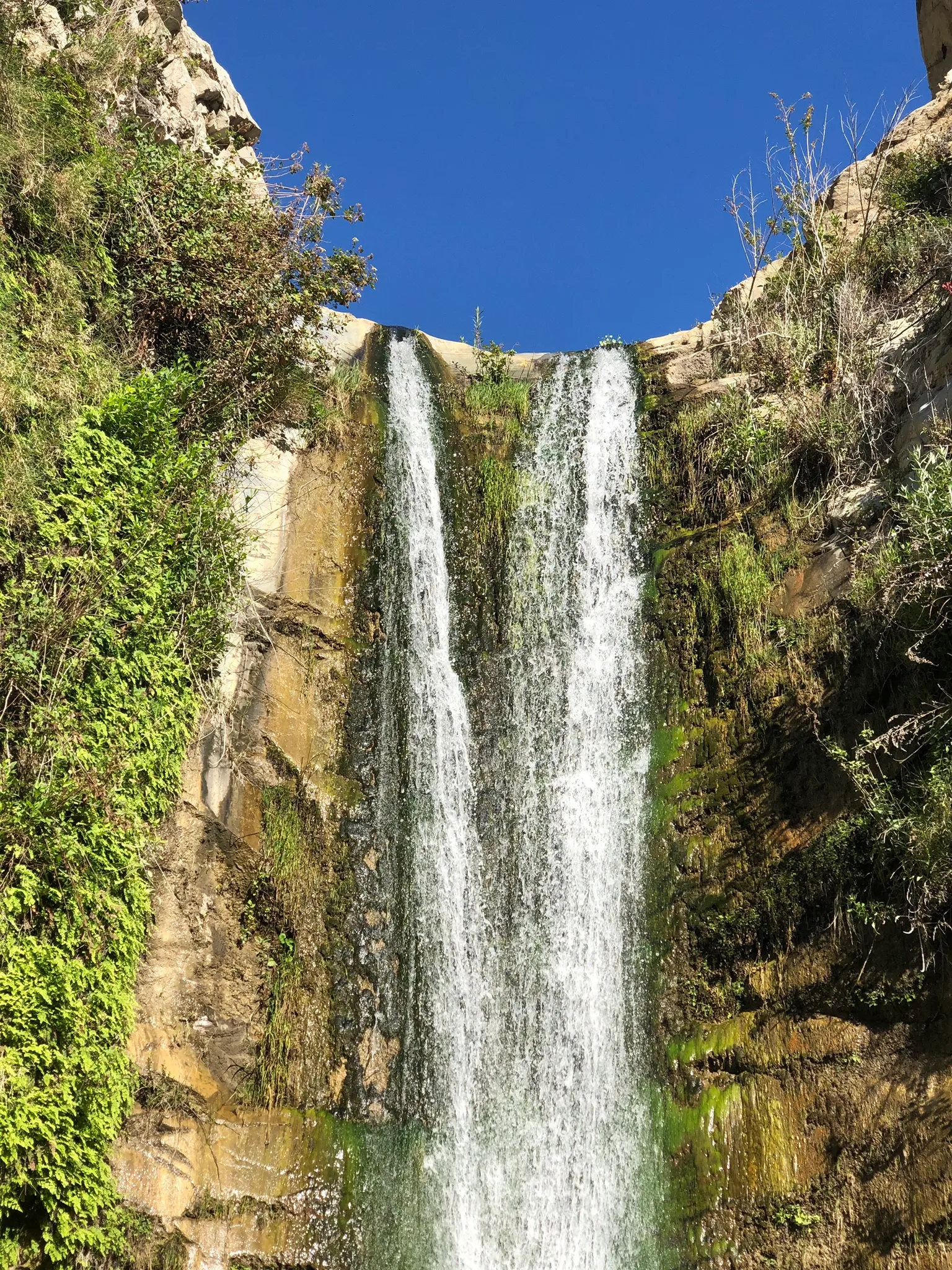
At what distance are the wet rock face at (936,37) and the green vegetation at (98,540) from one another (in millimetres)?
10419

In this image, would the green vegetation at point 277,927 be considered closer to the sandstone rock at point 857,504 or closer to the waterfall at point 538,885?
the waterfall at point 538,885

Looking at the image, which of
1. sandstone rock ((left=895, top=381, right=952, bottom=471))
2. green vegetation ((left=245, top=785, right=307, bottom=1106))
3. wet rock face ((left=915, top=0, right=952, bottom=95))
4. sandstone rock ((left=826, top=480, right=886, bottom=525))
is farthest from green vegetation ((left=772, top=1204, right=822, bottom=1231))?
wet rock face ((left=915, top=0, right=952, bottom=95))

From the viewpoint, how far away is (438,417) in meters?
13.5

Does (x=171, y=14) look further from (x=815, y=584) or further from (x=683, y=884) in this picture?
(x=683, y=884)

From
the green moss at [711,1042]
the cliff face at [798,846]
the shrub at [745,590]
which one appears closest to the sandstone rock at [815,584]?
the cliff face at [798,846]

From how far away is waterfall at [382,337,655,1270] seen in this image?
8.52 m

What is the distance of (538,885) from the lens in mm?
9922

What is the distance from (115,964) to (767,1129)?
5.11 m

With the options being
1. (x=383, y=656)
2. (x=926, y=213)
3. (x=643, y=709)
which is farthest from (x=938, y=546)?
(x=926, y=213)

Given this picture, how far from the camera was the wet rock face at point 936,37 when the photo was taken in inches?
608

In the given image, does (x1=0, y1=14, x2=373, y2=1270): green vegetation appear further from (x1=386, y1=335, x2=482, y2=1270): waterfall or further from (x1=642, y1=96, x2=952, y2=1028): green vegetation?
(x1=642, y1=96, x2=952, y2=1028): green vegetation

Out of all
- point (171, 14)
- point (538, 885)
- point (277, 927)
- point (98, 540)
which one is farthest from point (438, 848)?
point (171, 14)

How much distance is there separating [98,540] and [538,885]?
497 cm

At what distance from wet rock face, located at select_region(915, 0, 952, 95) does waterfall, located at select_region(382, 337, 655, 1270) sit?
8.24 meters
